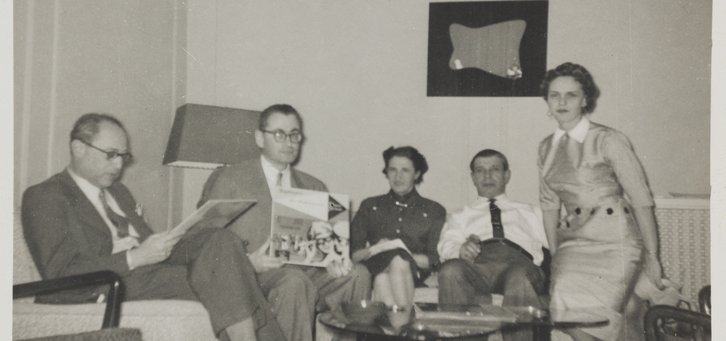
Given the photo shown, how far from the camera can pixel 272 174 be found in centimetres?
286

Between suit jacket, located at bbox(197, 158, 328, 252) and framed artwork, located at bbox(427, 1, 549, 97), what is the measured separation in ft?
3.02

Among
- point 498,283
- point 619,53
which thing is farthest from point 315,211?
point 619,53

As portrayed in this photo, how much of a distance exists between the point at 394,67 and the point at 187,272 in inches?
58.4

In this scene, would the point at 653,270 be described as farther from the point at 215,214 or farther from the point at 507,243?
the point at 215,214

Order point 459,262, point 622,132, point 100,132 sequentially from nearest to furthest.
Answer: point 100,132 < point 459,262 < point 622,132

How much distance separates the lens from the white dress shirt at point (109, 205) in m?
2.45

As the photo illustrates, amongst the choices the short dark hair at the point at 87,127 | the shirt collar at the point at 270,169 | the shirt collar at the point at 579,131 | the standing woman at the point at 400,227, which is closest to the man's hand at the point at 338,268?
the standing woman at the point at 400,227

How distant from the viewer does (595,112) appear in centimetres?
303

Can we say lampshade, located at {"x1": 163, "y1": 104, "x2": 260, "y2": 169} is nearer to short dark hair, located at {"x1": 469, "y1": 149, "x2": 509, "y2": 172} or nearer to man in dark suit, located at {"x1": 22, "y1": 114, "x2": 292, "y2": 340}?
man in dark suit, located at {"x1": 22, "y1": 114, "x2": 292, "y2": 340}

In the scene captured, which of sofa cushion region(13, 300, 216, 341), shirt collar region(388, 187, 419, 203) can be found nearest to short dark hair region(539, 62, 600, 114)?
shirt collar region(388, 187, 419, 203)

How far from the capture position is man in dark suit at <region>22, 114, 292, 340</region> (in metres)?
2.26

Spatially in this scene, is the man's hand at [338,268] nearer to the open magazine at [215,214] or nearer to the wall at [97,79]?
the open magazine at [215,214]

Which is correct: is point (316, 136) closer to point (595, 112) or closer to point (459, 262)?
point (459, 262)

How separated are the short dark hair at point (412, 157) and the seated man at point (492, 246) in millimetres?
247
